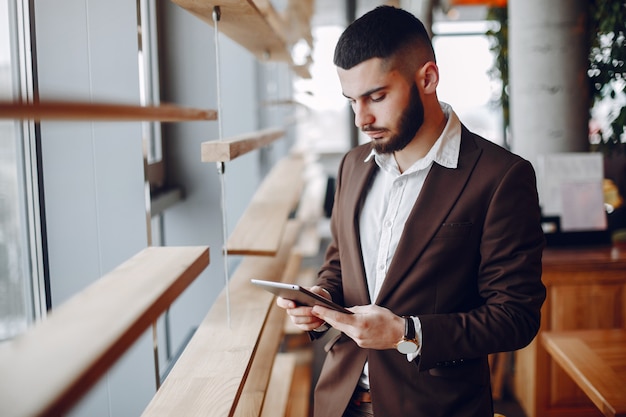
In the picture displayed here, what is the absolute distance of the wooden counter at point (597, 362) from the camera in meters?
2.02

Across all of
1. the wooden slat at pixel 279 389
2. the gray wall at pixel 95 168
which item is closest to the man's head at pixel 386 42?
the gray wall at pixel 95 168

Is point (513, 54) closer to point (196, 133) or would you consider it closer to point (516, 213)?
point (196, 133)

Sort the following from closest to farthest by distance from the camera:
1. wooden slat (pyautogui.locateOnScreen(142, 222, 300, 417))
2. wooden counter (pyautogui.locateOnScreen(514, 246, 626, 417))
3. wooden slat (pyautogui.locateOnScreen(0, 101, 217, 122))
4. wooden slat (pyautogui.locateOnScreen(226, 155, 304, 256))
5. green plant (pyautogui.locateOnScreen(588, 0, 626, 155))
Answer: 1. wooden slat (pyautogui.locateOnScreen(0, 101, 217, 122))
2. wooden slat (pyautogui.locateOnScreen(142, 222, 300, 417))
3. wooden slat (pyautogui.locateOnScreen(226, 155, 304, 256))
4. wooden counter (pyautogui.locateOnScreen(514, 246, 626, 417))
5. green plant (pyautogui.locateOnScreen(588, 0, 626, 155))

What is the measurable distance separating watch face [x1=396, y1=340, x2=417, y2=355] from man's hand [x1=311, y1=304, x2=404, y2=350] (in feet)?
0.04

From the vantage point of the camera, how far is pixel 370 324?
150cm

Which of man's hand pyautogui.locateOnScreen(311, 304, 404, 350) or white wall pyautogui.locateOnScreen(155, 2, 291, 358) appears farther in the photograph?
white wall pyautogui.locateOnScreen(155, 2, 291, 358)

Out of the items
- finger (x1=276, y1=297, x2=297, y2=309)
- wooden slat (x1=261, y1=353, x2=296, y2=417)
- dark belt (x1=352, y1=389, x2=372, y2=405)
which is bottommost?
wooden slat (x1=261, y1=353, x2=296, y2=417)

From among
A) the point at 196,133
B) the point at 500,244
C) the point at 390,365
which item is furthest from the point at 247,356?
the point at 196,133

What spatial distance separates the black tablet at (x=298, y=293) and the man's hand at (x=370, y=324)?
16mm

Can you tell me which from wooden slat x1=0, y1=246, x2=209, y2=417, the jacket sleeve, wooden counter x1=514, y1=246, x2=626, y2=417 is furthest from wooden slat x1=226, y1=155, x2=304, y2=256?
wooden counter x1=514, y1=246, x2=626, y2=417

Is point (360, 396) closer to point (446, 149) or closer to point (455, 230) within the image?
point (455, 230)

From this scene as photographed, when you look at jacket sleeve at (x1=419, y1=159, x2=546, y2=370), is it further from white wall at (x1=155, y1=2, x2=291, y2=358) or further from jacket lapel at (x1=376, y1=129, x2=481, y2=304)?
white wall at (x1=155, y1=2, x2=291, y2=358)

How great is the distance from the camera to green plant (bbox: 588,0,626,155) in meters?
3.61

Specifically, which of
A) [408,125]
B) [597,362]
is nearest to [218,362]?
[408,125]
